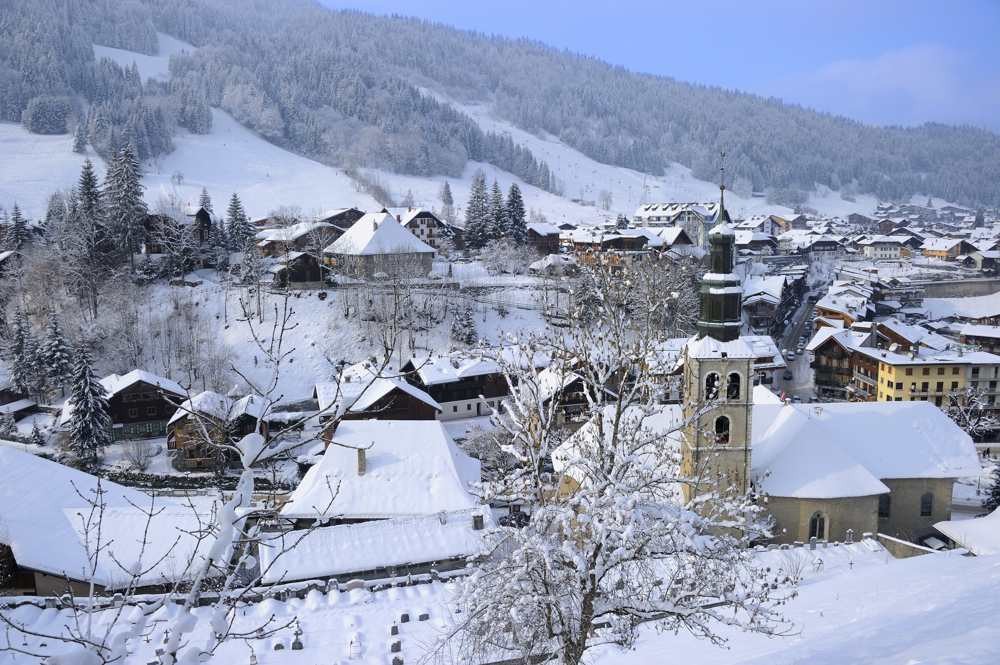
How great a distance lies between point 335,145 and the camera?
4626 inches

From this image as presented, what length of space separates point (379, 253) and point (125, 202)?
57.3 feet

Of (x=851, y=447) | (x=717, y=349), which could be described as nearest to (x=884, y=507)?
(x=851, y=447)

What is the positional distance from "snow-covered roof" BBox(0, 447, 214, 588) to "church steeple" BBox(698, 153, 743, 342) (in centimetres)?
1436

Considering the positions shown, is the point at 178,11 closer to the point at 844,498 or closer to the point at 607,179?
the point at 607,179

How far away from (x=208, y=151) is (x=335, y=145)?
21.6 metres

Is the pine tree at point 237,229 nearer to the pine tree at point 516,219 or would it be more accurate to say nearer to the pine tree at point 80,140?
the pine tree at point 516,219

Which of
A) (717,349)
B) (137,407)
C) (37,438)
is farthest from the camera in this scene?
(137,407)

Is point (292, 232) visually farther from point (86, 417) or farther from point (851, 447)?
point (851, 447)

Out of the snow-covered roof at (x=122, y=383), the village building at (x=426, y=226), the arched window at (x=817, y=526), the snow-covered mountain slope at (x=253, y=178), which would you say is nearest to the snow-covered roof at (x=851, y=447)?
the arched window at (x=817, y=526)

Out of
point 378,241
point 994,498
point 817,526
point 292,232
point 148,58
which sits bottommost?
point 994,498

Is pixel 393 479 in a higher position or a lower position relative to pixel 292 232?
lower

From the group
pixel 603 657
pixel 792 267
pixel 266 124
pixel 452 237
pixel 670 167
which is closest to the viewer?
pixel 603 657

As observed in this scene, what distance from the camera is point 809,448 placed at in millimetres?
22359

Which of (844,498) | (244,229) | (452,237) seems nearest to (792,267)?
(452,237)
